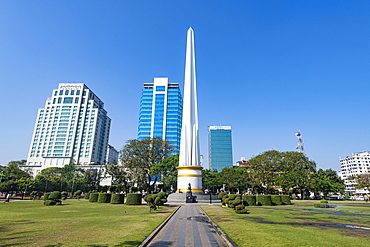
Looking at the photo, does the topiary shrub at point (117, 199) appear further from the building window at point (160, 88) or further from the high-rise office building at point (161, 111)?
the building window at point (160, 88)

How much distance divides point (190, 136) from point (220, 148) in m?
115

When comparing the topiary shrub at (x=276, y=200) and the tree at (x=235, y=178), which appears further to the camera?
the tree at (x=235, y=178)

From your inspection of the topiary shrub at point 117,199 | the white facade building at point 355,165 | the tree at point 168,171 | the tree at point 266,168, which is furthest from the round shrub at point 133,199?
the white facade building at point 355,165

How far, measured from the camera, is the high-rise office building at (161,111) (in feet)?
361

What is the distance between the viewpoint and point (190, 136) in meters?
46.5

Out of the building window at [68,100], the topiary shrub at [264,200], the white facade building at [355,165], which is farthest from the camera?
the white facade building at [355,165]

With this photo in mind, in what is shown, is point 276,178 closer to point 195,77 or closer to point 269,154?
point 269,154

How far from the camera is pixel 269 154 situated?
61.5 m

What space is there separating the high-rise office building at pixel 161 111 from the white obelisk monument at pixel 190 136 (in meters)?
59.6

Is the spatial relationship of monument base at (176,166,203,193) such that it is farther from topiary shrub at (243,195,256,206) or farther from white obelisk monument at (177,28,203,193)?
topiary shrub at (243,195,256,206)

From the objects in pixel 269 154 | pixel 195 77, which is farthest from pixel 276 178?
pixel 195 77

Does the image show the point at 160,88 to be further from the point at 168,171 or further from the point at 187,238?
the point at 187,238

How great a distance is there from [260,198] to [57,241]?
2807cm

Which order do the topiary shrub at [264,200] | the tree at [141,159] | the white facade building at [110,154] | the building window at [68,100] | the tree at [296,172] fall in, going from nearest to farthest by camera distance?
the topiary shrub at [264,200]
the tree at [296,172]
the tree at [141,159]
the building window at [68,100]
the white facade building at [110,154]
